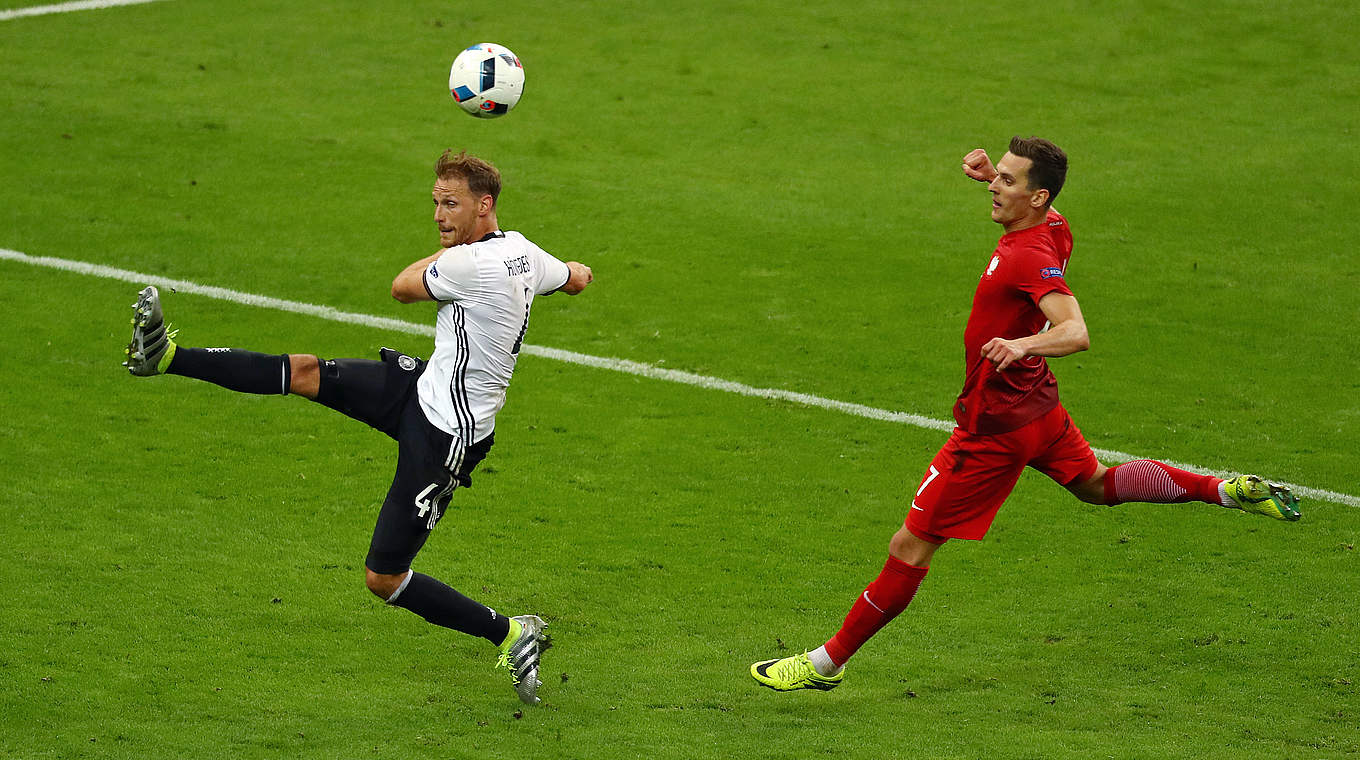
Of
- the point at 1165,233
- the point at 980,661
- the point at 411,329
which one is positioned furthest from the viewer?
the point at 1165,233

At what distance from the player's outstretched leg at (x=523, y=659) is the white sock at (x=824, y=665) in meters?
1.37

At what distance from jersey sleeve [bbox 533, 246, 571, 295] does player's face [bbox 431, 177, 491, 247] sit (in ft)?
1.07

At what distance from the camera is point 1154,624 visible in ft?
26.6

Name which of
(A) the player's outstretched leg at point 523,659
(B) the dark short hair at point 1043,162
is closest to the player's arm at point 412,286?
(A) the player's outstretched leg at point 523,659

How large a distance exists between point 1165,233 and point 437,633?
362 inches

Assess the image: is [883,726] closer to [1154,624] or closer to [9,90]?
[1154,624]

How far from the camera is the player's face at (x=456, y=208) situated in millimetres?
6781

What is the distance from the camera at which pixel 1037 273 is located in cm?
677

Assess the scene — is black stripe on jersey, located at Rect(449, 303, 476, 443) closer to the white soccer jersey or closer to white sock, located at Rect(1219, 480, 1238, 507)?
the white soccer jersey

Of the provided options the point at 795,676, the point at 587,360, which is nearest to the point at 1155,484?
the point at 795,676

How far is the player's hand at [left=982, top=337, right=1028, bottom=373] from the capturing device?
626 cm

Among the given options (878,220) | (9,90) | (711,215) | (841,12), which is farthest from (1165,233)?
(9,90)

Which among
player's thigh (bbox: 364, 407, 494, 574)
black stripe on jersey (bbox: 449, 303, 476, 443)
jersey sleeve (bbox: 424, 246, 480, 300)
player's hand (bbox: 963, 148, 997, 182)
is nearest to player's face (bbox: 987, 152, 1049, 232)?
player's hand (bbox: 963, 148, 997, 182)

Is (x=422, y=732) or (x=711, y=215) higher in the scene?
(x=711, y=215)
